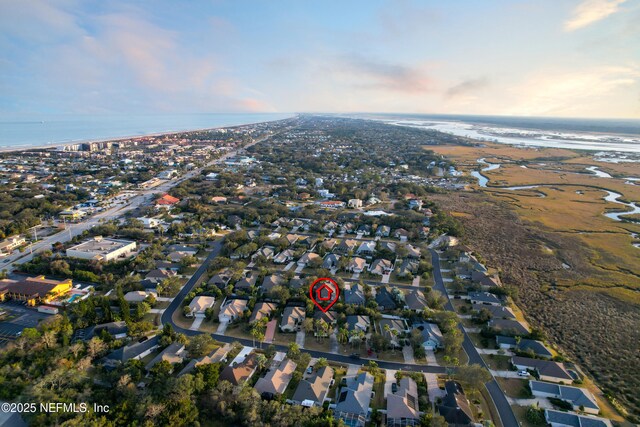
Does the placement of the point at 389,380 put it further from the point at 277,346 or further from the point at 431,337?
the point at 277,346

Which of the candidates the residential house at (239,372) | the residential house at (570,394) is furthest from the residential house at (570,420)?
the residential house at (239,372)

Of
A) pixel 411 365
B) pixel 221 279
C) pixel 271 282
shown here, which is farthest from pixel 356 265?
pixel 411 365

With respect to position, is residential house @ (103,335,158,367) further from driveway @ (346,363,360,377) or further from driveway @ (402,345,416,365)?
Result: driveway @ (402,345,416,365)

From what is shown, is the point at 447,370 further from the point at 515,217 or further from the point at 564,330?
the point at 515,217

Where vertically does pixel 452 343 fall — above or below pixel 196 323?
above

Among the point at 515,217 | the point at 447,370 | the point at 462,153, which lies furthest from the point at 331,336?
the point at 462,153

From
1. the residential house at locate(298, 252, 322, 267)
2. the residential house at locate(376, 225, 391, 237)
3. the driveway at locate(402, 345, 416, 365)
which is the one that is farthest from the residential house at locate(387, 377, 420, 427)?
the residential house at locate(376, 225, 391, 237)
